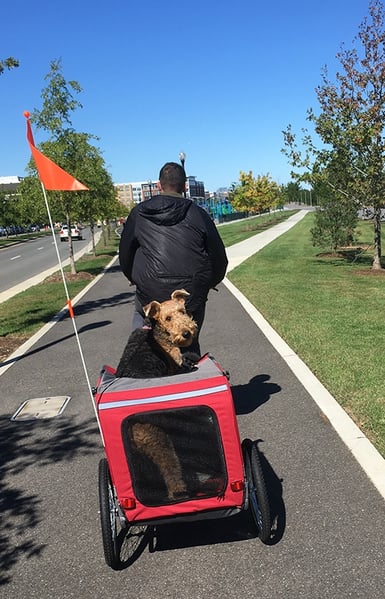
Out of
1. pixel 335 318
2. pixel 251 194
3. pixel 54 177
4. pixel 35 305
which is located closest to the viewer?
pixel 54 177

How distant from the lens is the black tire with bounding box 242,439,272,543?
256cm

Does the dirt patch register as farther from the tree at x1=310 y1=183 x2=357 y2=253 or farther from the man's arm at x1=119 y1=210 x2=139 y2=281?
the tree at x1=310 y1=183 x2=357 y2=253

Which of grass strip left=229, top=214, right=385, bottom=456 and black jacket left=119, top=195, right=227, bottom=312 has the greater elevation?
black jacket left=119, top=195, right=227, bottom=312

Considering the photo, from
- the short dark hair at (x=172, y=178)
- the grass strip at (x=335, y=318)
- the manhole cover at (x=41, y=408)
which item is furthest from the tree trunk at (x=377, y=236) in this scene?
the short dark hair at (x=172, y=178)

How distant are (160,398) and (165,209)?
1.36 meters

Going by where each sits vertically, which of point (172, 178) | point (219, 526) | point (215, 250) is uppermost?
point (172, 178)

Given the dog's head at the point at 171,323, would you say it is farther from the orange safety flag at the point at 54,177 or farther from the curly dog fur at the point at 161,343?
the orange safety flag at the point at 54,177

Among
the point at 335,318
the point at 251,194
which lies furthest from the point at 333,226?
the point at 251,194

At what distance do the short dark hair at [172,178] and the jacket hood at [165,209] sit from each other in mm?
157

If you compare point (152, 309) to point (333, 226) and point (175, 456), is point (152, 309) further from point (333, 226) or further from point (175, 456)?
point (333, 226)

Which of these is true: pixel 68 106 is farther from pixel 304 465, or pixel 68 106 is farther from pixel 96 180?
pixel 304 465

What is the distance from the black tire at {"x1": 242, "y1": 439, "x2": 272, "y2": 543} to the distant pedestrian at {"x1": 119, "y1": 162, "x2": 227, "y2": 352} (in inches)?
35.7

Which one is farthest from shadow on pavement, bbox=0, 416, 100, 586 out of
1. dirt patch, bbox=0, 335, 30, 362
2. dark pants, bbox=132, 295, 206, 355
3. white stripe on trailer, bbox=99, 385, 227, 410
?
dirt patch, bbox=0, 335, 30, 362

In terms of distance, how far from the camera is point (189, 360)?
302cm
